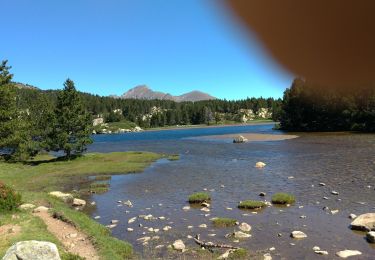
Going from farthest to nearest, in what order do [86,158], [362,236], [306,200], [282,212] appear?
[86,158], [306,200], [282,212], [362,236]

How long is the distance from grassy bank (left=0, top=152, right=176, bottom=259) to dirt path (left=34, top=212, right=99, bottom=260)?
1.10ft

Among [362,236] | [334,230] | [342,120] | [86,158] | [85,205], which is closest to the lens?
[362,236]

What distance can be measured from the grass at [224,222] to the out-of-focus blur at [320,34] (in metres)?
21.0

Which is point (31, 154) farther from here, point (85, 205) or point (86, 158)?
point (85, 205)

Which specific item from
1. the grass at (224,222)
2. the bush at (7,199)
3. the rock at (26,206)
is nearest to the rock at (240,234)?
the grass at (224,222)

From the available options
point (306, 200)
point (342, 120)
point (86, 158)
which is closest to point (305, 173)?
point (306, 200)

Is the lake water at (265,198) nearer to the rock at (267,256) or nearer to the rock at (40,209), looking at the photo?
the rock at (267,256)

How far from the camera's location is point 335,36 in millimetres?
2631

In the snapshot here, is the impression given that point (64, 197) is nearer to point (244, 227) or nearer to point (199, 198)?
point (199, 198)

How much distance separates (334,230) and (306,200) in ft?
24.4

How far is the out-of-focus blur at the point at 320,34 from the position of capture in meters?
2.51

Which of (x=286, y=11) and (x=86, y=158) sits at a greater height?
(x=286, y=11)

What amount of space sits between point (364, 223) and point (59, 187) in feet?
94.6

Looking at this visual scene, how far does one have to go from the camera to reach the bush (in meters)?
22.9
